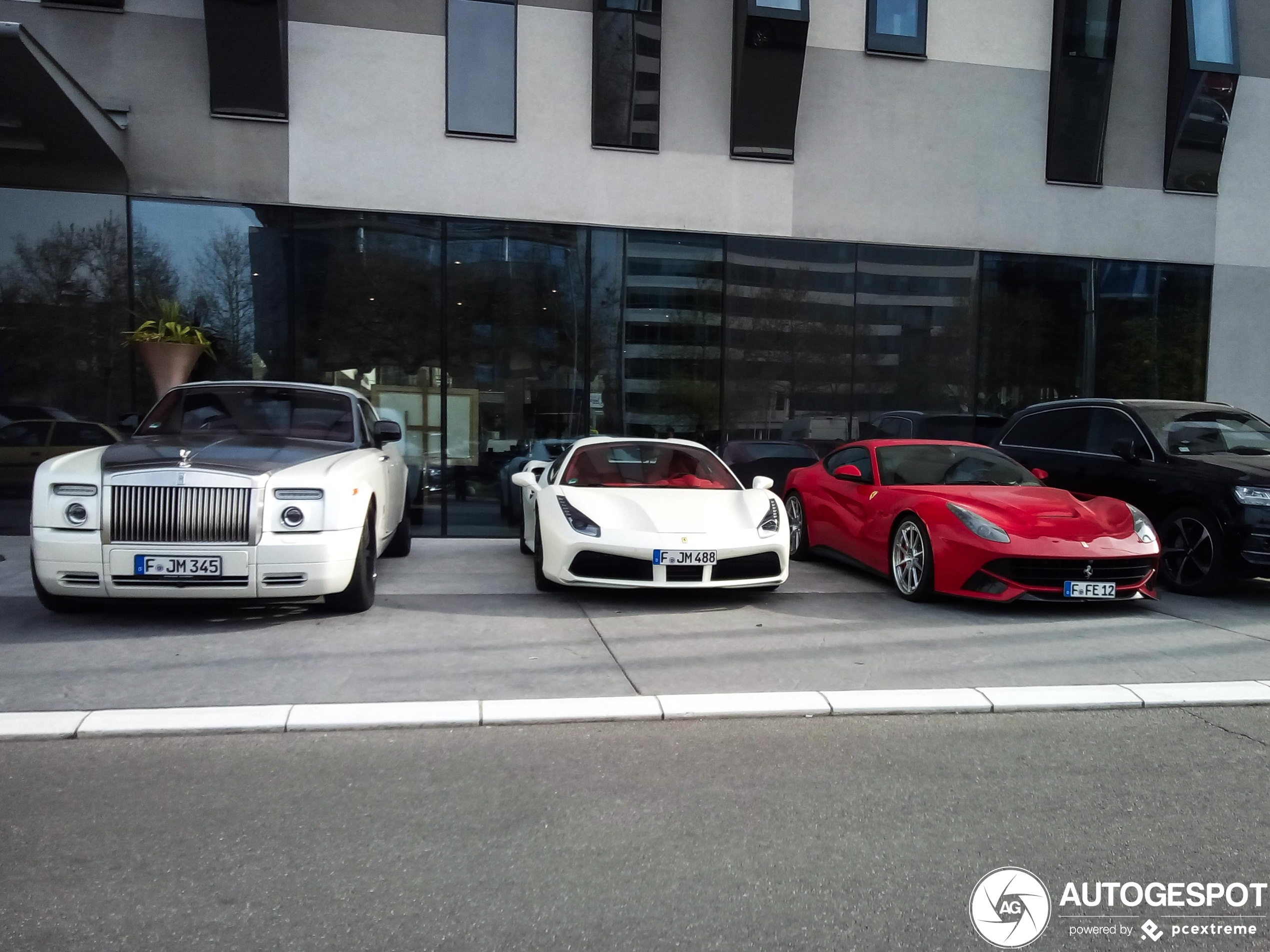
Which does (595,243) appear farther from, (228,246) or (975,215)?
(975,215)

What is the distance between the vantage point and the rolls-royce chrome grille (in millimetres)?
6031

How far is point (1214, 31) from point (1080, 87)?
7.10ft

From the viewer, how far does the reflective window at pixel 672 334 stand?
507 inches

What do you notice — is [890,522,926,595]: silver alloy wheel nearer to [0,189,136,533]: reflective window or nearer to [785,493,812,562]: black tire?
[785,493,812,562]: black tire

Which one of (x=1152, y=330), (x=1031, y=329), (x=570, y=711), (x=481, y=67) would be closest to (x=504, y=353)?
(x=481, y=67)

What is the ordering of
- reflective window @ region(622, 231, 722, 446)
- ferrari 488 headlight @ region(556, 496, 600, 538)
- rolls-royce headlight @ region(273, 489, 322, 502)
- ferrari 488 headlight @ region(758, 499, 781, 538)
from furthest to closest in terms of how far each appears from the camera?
1. reflective window @ region(622, 231, 722, 446)
2. ferrari 488 headlight @ region(758, 499, 781, 538)
3. ferrari 488 headlight @ region(556, 496, 600, 538)
4. rolls-royce headlight @ region(273, 489, 322, 502)

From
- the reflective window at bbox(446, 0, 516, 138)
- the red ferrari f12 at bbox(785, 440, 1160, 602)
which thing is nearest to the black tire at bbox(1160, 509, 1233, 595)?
the red ferrari f12 at bbox(785, 440, 1160, 602)

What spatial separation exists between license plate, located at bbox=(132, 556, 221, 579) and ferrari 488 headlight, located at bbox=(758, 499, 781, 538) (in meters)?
3.80

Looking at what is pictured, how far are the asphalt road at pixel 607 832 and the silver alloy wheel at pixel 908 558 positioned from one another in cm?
314

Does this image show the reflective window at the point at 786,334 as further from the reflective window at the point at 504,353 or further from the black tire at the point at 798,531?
the black tire at the point at 798,531

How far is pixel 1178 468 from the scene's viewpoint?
8.67m

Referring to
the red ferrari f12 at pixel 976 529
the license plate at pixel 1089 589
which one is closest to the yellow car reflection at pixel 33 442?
the red ferrari f12 at pixel 976 529

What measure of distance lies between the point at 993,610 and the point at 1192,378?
931 centimetres

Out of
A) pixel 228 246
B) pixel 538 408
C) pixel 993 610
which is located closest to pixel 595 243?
pixel 538 408
